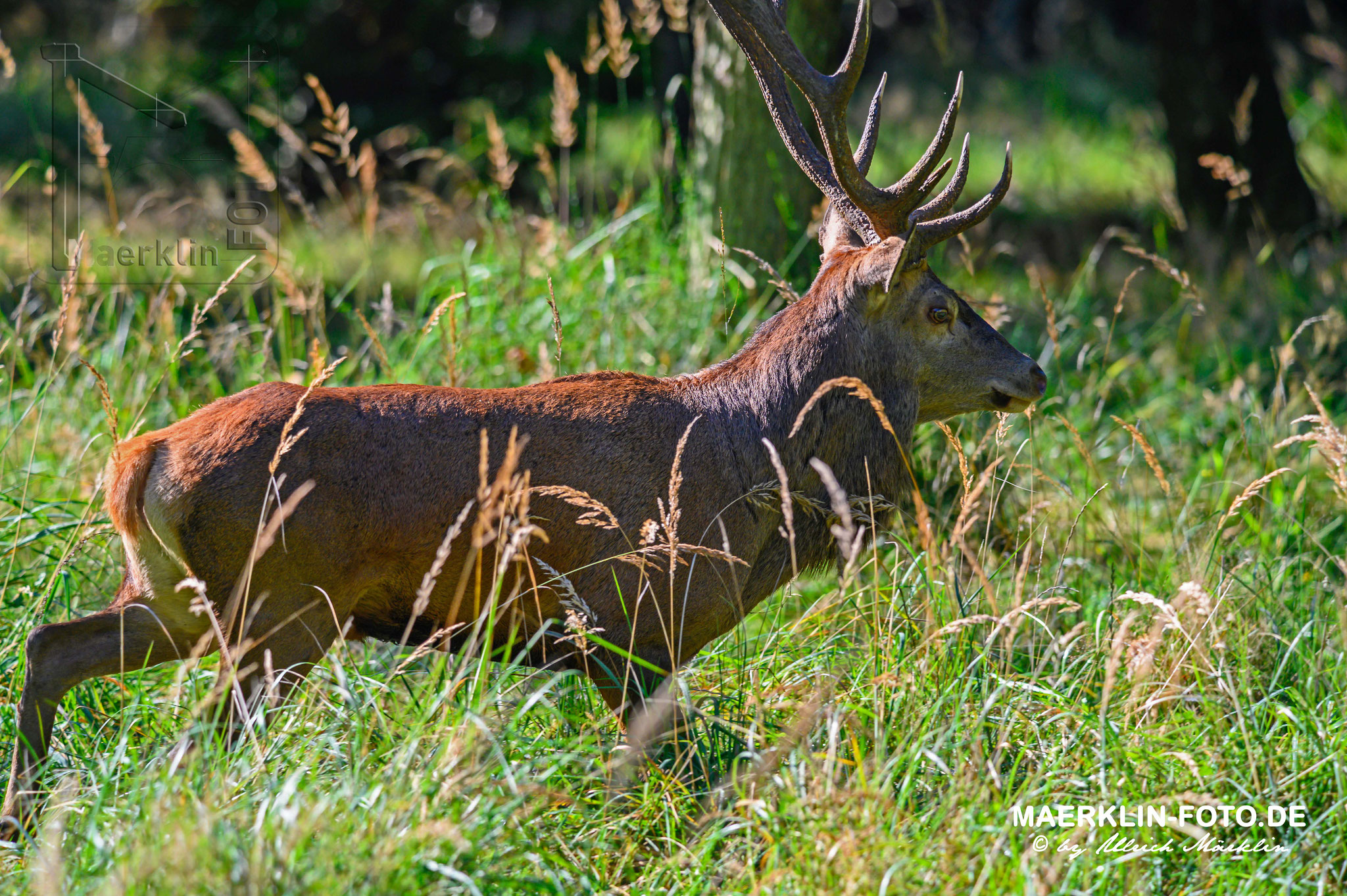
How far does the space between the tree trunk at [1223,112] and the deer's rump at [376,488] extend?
695 centimetres

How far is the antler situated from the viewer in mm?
3830

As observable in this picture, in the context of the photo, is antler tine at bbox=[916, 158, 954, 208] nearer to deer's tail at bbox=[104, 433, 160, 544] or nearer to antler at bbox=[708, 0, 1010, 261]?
antler at bbox=[708, 0, 1010, 261]

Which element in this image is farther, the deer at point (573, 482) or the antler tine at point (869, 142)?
the antler tine at point (869, 142)

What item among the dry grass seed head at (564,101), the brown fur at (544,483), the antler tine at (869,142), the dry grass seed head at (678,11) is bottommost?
the brown fur at (544,483)

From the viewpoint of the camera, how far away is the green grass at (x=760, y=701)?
8.50ft

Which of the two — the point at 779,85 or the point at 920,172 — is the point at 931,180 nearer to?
the point at 920,172

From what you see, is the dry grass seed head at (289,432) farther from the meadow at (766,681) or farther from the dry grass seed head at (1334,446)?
the dry grass seed head at (1334,446)

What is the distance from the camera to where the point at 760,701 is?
314cm

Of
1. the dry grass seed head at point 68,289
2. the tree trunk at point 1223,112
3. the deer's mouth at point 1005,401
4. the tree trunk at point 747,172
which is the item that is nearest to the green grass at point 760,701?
the deer's mouth at point 1005,401

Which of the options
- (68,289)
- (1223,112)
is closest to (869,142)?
(68,289)

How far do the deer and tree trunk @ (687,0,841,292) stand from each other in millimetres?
1550

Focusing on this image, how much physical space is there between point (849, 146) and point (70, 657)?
2804 millimetres

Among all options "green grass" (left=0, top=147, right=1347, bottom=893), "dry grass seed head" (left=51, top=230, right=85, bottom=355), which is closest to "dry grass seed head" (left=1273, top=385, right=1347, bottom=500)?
"green grass" (left=0, top=147, right=1347, bottom=893)
